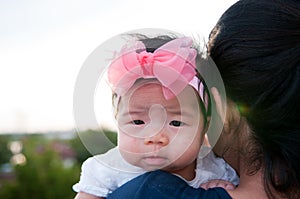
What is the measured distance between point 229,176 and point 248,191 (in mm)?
212

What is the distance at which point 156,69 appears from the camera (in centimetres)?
139

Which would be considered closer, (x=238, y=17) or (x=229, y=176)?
(x=238, y=17)

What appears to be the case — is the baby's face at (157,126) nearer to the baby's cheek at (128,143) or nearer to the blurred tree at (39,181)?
the baby's cheek at (128,143)

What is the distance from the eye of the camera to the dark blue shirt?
52.1 inches

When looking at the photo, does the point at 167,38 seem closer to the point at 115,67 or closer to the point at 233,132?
the point at 115,67

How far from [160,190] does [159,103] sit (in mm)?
200

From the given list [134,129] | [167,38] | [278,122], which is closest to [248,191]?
[278,122]

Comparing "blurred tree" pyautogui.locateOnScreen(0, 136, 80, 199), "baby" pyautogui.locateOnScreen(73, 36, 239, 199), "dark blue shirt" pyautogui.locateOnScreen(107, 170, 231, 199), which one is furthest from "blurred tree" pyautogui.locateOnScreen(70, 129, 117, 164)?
"blurred tree" pyautogui.locateOnScreen(0, 136, 80, 199)

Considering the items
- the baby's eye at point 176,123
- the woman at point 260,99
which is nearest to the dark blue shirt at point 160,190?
the woman at point 260,99

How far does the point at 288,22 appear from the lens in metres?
1.37

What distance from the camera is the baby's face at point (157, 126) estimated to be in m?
1.43

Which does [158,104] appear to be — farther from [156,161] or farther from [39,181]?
[39,181]

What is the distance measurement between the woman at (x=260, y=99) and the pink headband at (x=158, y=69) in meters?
0.08

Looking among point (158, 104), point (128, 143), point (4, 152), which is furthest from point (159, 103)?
point (4, 152)
